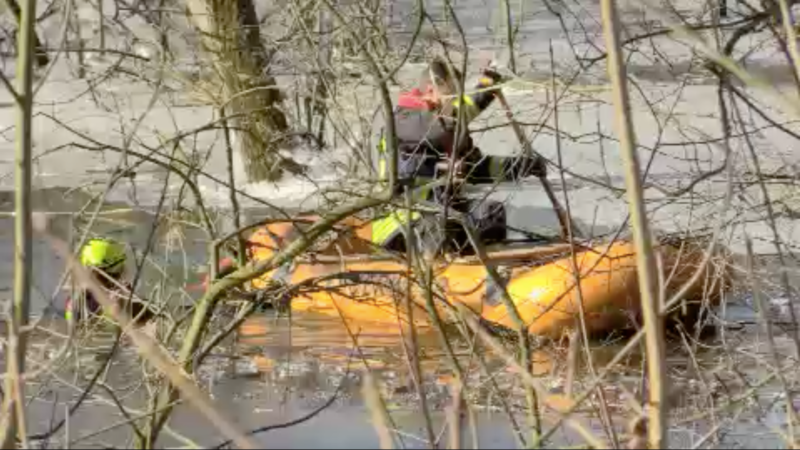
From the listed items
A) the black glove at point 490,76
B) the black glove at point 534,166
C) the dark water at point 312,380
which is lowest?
the dark water at point 312,380

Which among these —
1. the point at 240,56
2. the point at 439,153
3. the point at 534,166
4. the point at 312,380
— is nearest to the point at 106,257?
the point at 312,380

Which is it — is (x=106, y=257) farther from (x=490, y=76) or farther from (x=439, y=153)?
(x=490, y=76)

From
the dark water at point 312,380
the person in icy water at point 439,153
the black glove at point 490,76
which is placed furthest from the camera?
the black glove at point 490,76

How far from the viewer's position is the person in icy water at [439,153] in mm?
5204

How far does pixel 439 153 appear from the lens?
6086mm

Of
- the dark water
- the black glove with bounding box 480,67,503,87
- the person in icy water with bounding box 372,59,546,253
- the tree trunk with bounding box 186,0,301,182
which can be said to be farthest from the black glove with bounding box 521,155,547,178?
the tree trunk with bounding box 186,0,301,182

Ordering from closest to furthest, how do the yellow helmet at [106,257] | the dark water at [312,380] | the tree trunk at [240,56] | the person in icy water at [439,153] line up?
1. the dark water at [312,380]
2. the person in icy water at [439,153]
3. the yellow helmet at [106,257]
4. the tree trunk at [240,56]

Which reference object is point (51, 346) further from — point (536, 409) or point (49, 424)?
point (536, 409)

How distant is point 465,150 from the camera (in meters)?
6.03

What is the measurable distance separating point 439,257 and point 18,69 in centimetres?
264

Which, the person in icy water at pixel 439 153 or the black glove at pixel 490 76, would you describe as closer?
the person in icy water at pixel 439 153

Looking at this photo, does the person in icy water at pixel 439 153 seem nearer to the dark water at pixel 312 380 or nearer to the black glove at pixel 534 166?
the black glove at pixel 534 166

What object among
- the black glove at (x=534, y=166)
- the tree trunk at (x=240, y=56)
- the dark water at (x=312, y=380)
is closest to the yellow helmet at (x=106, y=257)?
the dark water at (x=312, y=380)

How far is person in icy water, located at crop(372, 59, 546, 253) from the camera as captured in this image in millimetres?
5204
